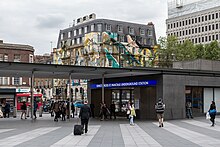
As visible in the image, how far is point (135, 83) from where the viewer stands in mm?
32125

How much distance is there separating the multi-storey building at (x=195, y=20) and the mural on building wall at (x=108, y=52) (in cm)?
1748

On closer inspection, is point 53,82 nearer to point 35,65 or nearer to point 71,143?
point 35,65

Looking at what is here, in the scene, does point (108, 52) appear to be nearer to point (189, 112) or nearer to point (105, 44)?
point (105, 44)

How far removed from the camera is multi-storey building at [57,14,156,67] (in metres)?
91.1

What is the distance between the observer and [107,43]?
91.4 m

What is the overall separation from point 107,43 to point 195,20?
110ft

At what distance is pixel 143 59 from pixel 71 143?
8069 centimetres

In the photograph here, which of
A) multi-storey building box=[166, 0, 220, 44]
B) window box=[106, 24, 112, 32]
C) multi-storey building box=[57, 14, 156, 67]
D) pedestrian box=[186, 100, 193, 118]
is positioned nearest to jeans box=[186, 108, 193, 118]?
pedestrian box=[186, 100, 193, 118]

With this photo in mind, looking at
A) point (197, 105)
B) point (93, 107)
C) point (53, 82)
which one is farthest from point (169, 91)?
point (53, 82)

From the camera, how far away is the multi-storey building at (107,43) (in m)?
→ 91.1

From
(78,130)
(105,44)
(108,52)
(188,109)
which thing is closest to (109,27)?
(105,44)

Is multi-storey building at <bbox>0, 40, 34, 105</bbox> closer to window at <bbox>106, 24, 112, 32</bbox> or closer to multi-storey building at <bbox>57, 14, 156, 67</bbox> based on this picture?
multi-storey building at <bbox>57, 14, 156, 67</bbox>

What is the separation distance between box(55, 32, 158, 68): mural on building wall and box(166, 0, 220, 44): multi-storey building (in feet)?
57.3

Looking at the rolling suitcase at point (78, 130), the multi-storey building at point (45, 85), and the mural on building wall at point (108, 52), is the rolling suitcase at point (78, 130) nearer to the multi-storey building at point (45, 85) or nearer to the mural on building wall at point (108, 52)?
the mural on building wall at point (108, 52)
